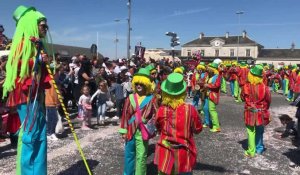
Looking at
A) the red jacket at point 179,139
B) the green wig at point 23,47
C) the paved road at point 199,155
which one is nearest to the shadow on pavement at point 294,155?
the paved road at point 199,155

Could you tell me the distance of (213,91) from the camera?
8.41 m

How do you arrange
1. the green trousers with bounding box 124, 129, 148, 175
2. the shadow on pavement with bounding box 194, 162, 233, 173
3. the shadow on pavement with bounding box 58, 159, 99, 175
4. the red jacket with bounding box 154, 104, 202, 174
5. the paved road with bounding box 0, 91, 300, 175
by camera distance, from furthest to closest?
the shadow on pavement with bounding box 194, 162, 233, 173 < the paved road with bounding box 0, 91, 300, 175 < the shadow on pavement with bounding box 58, 159, 99, 175 < the green trousers with bounding box 124, 129, 148, 175 < the red jacket with bounding box 154, 104, 202, 174

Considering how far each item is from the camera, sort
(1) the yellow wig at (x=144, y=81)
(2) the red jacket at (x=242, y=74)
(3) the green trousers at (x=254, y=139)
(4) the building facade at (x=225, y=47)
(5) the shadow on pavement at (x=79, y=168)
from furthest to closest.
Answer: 1. (4) the building facade at (x=225, y=47)
2. (2) the red jacket at (x=242, y=74)
3. (3) the green trousers at (x=254, y=139)
4. (5) the shadow on pavement at (x=79, y=168)
5. (1) the yellow wig at (x=144, y=81)

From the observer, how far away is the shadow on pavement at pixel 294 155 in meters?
6.39

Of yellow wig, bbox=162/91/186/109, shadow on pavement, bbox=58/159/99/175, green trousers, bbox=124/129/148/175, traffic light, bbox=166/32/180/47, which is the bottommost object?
shadow on pavement, bbox=58/159/99/175

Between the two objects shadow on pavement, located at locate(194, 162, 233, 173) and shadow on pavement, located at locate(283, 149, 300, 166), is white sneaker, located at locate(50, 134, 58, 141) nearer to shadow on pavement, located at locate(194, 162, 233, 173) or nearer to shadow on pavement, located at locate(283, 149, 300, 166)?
shadow on pavement, located at locate(194, 162, 233, 173)

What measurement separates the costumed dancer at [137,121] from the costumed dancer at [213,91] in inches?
159

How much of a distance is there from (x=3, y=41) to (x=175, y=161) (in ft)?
23.4

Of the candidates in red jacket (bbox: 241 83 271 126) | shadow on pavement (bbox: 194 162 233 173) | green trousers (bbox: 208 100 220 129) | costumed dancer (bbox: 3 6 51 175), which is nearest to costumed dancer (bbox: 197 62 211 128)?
green trousers (bbox: 208 100 220 129)

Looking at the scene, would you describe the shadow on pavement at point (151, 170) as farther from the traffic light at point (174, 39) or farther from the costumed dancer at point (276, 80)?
the costumed dancer at point (276, 80)

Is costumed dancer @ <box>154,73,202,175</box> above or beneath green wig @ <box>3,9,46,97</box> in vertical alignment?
beneath

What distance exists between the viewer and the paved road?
18.1 ft

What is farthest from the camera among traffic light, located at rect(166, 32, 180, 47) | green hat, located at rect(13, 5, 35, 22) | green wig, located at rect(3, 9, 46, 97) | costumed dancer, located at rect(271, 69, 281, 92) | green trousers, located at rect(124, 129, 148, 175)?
costumed dancer, located at rect(271, 69, 281, 92)

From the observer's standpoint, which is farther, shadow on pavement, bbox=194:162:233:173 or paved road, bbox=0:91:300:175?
shadow on pavement, bbox=194:162:233:173
